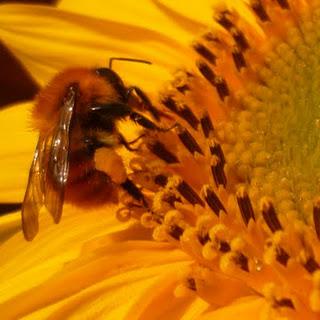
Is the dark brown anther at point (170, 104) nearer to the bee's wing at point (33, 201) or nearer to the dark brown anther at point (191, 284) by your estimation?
the bee's wing at point (33, 201)

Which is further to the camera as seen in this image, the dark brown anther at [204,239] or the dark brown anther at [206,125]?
the dark brown anther at [206,125]

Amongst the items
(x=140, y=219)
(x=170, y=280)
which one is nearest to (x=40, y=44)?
(x=140, y=219)

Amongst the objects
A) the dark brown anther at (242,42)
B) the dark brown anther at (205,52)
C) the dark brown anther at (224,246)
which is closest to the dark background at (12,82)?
the dark brown anther at (205,52)

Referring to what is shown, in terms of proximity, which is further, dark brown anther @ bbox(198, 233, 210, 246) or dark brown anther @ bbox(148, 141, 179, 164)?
dark brown anther @ bbox(148, 141, 179, 164)

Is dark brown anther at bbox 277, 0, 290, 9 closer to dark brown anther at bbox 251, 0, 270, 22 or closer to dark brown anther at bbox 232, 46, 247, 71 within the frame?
dark brown anther at bbox 251, 0, 270, 22

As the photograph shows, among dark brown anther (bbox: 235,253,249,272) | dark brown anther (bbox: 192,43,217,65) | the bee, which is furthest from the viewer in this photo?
dark brown anther (bbox: 192,43,217,65)

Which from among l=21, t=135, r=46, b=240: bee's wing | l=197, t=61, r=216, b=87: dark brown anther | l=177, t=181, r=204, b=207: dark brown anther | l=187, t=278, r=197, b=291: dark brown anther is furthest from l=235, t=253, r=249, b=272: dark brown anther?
l=197, t=61, r=216, b=87: dark brown anther
